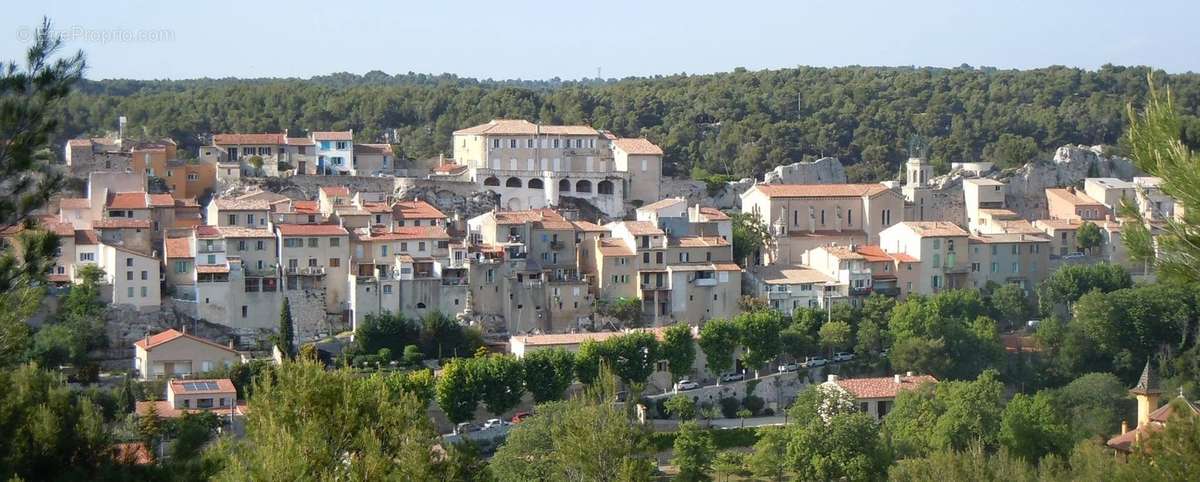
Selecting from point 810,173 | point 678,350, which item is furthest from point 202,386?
point 810,173

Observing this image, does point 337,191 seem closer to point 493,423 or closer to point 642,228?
point 642,228

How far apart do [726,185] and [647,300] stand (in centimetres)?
1007

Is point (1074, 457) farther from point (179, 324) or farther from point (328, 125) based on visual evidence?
point (328, 125)

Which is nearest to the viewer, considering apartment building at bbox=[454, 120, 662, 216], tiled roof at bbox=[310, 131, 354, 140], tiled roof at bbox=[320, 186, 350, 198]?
tiled roof at bbox=[320, 186, 350, 198]

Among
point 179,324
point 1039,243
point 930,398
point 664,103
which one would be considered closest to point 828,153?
point 664,103

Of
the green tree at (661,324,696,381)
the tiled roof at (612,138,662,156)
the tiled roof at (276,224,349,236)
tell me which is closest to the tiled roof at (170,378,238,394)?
the tiled roof at (276,224,349,236)

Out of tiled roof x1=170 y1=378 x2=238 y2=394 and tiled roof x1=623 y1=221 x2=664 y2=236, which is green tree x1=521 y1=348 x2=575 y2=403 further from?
tiled roof x1=170 y1=378 x2=238 y2=394

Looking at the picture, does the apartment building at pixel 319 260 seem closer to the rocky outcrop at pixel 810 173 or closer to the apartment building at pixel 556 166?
the apartment building at pixel 556 166

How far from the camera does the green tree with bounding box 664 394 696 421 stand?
40.0m

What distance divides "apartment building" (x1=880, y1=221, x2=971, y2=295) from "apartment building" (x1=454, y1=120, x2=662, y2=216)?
710 centimetres

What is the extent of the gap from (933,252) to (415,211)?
12.5 meters

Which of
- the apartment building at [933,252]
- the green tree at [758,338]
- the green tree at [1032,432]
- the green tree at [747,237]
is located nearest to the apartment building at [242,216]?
the green tree at [758,338]

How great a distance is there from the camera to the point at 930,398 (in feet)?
130

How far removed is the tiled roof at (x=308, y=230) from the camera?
42.1 meters
